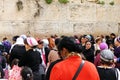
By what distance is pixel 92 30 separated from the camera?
19500 millimetres

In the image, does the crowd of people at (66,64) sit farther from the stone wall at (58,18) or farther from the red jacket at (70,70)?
the stone wall at (58,18)

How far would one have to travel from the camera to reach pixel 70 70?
4.66m

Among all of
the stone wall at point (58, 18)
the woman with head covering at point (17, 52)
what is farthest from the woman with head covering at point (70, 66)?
the stone wall at point (58, 18)

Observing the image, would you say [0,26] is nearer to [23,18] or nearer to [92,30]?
[23,18]

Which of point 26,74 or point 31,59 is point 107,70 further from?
point 31,59

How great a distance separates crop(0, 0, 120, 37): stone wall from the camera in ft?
54.7

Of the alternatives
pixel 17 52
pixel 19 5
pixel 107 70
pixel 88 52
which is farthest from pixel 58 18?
pixel 107 70

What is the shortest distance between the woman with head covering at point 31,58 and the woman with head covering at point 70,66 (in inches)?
115

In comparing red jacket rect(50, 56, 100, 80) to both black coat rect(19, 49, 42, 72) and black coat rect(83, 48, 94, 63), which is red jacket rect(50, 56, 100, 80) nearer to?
black coat rect(19, 49, 42, 72)

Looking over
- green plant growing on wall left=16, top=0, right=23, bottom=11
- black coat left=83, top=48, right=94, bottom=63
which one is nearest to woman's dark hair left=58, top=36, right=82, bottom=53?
black coat left=83, top=48, right=94, bottom=63

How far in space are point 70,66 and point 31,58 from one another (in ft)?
10.6

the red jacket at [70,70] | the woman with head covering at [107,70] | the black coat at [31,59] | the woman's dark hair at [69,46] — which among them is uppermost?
the woman's dark hair at [69,46]

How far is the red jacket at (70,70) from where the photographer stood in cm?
461

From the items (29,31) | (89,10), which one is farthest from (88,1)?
(29,31)
